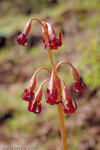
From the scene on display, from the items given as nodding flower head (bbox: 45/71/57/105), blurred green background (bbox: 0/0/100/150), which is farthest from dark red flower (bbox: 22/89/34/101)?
blurred green background (bbox: 0/0/100/150)

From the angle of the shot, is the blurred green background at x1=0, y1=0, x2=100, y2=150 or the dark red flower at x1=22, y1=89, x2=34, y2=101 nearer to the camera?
the dark red flower at x1=22, y1=89, x2=34, y2=101

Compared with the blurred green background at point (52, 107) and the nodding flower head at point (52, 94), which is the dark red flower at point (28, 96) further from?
the blurred green background at point (52, 107)

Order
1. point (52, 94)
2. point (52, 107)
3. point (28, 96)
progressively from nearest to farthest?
point (52, 94)
point (28, 96)
point (52, 107)

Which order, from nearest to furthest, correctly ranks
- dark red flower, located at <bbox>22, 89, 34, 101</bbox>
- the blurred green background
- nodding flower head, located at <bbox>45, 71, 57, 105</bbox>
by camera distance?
1. nodding flower head, located at <bbox>45, 71, 57, 105</bbox>
2. dark red flower, located at <bbox>22, 89, 34, 101</bbox>
3. the blurred green background

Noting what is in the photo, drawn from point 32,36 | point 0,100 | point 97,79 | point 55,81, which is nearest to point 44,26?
point 55,81

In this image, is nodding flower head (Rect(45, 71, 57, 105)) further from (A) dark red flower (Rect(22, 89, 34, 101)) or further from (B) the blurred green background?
(B) the blurred green background

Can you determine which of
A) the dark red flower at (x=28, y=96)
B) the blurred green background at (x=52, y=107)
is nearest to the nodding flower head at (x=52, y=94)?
the dark red flower at (x=28, y=96)

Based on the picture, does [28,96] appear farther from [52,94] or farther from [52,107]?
[52,107]

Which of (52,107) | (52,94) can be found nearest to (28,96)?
(52,94)

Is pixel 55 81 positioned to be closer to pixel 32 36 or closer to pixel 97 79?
pixel 97 79

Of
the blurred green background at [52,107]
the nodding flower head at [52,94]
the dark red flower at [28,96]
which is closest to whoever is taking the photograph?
the nodding flower head at [52,94]

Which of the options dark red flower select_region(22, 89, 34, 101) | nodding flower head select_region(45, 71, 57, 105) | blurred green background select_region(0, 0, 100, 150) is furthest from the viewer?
blurred green background select_region(0, 0, 100, 150)
